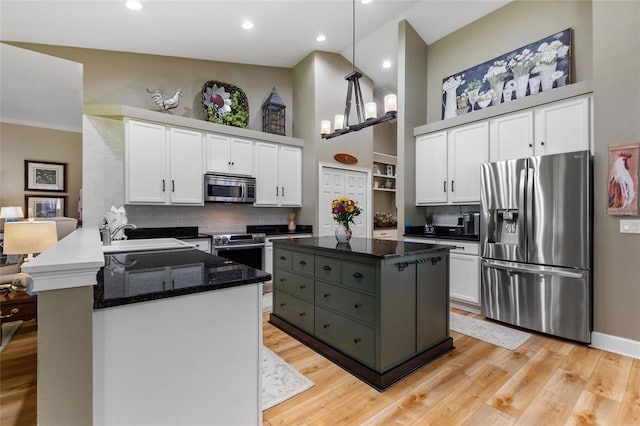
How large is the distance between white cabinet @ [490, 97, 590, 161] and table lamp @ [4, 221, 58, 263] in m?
5.10

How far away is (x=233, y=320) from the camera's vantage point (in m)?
1.38

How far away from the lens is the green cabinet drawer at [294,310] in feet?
9.13

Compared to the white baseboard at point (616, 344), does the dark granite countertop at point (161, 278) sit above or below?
above

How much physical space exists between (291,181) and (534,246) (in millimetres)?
3686

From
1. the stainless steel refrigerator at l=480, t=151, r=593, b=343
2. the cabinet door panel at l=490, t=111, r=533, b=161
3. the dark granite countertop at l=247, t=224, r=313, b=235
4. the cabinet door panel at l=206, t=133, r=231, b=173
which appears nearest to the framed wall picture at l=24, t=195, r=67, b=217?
the cabinet door panel at l=206, t=133, r=231, b=173

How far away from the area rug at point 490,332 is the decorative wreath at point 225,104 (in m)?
4.28

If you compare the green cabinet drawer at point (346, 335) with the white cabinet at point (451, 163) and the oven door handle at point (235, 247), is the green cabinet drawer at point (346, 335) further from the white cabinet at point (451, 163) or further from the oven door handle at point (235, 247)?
the white cabinet at point (451, 163)

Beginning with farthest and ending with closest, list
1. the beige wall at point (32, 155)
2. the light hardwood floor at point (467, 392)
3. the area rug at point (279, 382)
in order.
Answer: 1. the beige wall at point (32, 155)
2. the area rug at point (279, 382)
3. the light hardwood floor at point (467, 392)

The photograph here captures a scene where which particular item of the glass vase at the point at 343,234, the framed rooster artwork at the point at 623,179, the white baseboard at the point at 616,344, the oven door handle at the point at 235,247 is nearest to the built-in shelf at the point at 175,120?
the oven door handle at the point at 235,247

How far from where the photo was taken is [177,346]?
4.06 ft

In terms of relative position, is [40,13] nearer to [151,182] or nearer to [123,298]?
[151,182]

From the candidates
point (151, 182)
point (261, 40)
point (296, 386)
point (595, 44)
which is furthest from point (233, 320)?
point (261, 40)

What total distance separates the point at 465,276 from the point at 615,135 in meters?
2.01

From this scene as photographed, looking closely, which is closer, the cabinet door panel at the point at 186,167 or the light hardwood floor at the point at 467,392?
the light hardwood floor at the point at 467,392
